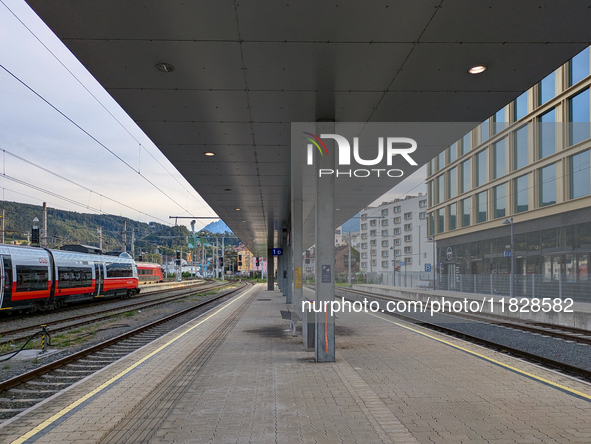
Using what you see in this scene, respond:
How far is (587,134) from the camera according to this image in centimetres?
2606

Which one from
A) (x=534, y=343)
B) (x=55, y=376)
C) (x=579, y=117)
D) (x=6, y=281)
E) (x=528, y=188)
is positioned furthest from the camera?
(x=528, y=188)

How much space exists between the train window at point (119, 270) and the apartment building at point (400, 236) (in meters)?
49.9

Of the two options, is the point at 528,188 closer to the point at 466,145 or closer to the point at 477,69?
the point at 466,145

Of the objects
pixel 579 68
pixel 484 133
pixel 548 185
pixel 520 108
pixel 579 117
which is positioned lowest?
pixel 548 185

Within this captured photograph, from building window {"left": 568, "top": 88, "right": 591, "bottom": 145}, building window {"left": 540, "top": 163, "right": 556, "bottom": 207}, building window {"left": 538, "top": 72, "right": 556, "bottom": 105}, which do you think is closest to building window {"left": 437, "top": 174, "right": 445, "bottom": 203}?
building window {"left": 540, "top": 163, "right": 556, "bottom": 207}

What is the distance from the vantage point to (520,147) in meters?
33.9

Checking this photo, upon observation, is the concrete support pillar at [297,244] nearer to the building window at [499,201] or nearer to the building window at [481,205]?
the building window at [499,201]

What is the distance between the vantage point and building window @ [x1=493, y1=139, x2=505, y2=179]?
119ft

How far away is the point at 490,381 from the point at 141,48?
699 cm

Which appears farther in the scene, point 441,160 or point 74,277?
point 441,160

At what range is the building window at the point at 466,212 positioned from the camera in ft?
135

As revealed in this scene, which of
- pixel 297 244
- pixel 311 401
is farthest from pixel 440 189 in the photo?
pixel 311 401

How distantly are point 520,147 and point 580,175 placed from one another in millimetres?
7582

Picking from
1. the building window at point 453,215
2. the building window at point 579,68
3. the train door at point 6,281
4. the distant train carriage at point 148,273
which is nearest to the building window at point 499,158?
the building window at point 453,215
